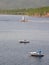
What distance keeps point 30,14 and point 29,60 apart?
14990 centimetres

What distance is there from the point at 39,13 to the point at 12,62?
142 meters

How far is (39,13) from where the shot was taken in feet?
573

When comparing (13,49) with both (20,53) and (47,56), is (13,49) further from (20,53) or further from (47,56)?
(47,56)

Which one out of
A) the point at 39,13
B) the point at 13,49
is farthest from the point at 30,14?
the point at 13,49

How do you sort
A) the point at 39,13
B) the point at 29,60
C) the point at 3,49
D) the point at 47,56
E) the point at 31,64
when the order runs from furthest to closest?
the point at 39,13 → the point at 3,49 → the point at 47,56 → the point at 29,60 → the point at 31,64

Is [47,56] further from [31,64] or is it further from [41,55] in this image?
[31,64]

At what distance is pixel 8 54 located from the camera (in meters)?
39.2

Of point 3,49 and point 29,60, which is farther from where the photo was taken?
point 3,49

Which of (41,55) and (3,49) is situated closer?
(41,55)

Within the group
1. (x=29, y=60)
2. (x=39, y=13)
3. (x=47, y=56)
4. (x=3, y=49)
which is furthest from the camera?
(x=39, y=13)

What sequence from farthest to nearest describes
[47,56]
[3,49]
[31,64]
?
[3,49] → [47,56] → [31,64]

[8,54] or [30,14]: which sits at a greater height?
[8,54]

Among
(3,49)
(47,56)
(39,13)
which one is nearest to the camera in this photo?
(47,56)

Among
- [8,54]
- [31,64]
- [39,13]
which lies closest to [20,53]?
[8,54]
